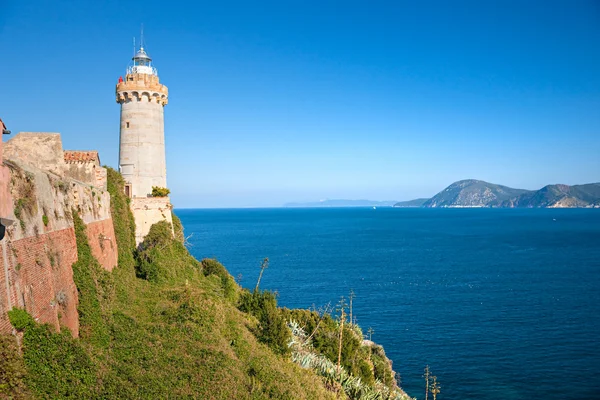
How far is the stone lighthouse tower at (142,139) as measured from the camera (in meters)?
28.8

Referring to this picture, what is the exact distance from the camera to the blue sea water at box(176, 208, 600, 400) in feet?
101

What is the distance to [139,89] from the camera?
2880cm

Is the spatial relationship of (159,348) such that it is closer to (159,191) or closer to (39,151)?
(39,151)

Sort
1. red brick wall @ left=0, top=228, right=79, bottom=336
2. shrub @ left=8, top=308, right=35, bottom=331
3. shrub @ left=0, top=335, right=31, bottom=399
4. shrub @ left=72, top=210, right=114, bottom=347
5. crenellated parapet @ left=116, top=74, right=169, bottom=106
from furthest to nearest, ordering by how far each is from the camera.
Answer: crenellated parapet @ left=116, top=74, right=169, bottom=106 < shrub @ left=72, top=210, right=114, bottom=347 < red brick wall @ left=0, top=228, right=79, bottom=336 < shrub @ left=8, top=308, right=35, bottom=331 < shrub @ left=0, top=335, right=31, bottom=399

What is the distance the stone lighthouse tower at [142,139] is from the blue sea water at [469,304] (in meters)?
20.5

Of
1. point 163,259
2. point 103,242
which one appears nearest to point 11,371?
point 103,242

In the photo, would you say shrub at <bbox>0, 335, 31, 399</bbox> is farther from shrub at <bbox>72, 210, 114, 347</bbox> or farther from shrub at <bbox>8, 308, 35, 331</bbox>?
shrub at <bbox>72, 210, 114, 347</bbox>

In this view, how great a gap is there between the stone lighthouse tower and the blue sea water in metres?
20.5

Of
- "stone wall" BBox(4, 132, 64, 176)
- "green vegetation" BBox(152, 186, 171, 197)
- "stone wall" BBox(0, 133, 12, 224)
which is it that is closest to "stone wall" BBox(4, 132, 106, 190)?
"stone wall" BBox(4, 132, 64, 176)

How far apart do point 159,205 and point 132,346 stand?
51.4ft

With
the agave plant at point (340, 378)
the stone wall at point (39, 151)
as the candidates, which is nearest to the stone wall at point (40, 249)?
the stone wall at point (39, 151)

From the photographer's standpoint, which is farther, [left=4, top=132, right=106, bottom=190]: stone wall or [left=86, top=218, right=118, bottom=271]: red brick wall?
[left=4, top=132, right=106, bottom=190]: stone wall

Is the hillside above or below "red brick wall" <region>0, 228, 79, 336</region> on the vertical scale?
below

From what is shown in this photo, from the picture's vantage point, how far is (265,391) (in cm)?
1445
